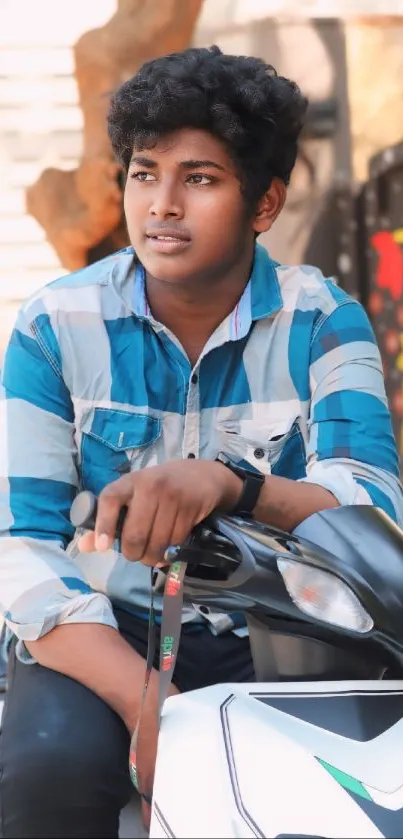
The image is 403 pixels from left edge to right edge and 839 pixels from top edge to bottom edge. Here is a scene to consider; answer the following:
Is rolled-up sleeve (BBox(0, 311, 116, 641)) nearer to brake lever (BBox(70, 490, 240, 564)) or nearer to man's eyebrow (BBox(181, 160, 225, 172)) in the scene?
man's eyebrow (BBox(181, 160, 225, 172))

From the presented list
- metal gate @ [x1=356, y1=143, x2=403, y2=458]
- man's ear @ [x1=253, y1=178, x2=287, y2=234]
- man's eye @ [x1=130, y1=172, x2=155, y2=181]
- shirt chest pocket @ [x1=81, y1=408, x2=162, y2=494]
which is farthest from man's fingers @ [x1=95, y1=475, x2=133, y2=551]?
metal gate @ [x1=356, y1=143, x2=403, y2=458]

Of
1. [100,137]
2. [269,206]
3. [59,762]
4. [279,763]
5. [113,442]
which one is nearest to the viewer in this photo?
[279,763]

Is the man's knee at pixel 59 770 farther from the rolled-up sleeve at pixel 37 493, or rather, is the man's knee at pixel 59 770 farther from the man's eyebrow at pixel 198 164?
the man's eyebrow at pixel 198 164

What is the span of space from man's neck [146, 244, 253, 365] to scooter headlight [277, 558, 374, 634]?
0.73 metres

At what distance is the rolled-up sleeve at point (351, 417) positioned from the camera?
1672mm

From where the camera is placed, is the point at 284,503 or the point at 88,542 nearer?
the point at 88,542

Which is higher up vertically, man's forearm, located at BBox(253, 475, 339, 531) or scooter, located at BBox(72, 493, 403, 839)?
man's forearm, located at BBox(253, 475, 339, 531)

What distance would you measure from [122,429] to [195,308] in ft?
0.78

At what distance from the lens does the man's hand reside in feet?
3.83

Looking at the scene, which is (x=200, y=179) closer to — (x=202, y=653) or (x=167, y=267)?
(x=167, y=267)

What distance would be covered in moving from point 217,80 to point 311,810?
1121 mm

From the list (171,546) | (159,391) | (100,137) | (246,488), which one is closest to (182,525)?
(171,546)

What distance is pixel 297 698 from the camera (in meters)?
1.22

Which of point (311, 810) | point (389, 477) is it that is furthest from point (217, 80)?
point (311, 810)
